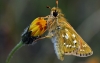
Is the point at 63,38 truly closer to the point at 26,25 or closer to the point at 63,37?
the point at 63,37

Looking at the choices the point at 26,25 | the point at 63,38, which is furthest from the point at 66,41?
the point at 26,25

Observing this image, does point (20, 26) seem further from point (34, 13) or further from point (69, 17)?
point (69, 17)

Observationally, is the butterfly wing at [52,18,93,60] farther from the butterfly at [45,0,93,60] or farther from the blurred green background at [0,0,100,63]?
the blurred green background at [0,0,100,63]

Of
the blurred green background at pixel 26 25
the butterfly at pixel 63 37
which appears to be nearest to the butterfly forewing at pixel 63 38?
the butterfly at pixel 63 37

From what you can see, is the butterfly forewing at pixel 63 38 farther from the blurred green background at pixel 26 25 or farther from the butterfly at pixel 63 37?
the blurred green background at pixel 26 25

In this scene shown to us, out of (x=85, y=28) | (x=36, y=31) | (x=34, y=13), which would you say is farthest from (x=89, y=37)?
(x=36, y=31)

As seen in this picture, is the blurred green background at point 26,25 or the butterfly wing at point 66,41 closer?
the butterfly wing at point 66,41
